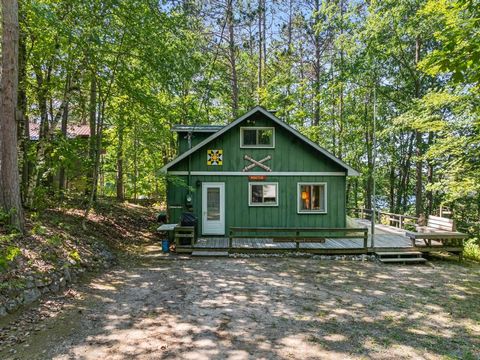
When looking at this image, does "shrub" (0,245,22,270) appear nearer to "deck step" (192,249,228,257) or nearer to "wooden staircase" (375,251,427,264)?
"deck step" (192,249,228,257)

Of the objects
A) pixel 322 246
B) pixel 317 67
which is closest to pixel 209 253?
pixel 322 246

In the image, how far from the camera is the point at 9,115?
621 centimetres

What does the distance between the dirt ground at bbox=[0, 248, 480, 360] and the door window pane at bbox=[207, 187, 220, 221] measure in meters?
3.64

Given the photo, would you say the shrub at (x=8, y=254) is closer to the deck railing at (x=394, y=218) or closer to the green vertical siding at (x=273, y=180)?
the green vertical siding at (x=273, y=180)

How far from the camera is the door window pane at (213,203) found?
461 inches

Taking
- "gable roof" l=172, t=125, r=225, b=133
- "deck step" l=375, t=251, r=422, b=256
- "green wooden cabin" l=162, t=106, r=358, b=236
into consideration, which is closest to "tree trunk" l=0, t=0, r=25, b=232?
"green wooden cabin" l=162, t=106, r=358, b=236

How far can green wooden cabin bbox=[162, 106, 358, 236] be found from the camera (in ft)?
38.2

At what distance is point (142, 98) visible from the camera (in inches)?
389

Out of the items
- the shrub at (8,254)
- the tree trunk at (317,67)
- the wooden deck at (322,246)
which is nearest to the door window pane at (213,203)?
the wooden deck at (322,246)

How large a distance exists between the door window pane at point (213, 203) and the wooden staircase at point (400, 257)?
590 cm

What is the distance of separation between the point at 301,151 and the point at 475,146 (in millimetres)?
6089

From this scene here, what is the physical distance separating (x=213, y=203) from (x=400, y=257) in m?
6.80

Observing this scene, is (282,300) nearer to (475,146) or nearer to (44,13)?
(44,13)

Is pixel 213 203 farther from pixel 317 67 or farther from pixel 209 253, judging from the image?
pixel 317 67
